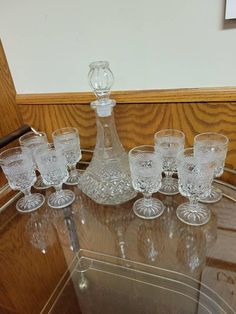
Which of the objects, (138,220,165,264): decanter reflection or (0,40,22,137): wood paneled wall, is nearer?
(138,220,165,264): decanter reflection

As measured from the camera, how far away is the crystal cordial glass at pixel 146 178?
64cm

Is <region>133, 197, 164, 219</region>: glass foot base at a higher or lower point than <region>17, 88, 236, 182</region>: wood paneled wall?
lower

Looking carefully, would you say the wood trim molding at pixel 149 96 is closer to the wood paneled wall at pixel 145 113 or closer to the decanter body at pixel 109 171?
the wood paneled wall at pixel 145 113

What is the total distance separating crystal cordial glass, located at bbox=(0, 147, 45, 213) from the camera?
724mm

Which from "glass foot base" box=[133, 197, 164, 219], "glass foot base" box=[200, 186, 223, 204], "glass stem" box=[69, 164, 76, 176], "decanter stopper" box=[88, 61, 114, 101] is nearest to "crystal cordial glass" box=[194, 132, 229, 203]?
"glass foot base" box=[200, 186, 223, 204]

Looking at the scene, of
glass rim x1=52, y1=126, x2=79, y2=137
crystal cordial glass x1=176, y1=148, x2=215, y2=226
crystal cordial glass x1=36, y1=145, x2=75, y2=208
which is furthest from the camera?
glass rim x1=52, y1=126, x2=79, y2=137

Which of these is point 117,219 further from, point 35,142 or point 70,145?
point 35,142

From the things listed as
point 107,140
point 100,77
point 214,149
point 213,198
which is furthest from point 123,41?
point 213,198

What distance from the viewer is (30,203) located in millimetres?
777

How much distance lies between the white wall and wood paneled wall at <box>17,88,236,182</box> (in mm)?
32

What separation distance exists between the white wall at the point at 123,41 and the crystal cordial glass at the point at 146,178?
0.71ft

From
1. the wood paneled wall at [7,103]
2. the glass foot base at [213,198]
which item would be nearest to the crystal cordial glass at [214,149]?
the glass foot base at [213,198]

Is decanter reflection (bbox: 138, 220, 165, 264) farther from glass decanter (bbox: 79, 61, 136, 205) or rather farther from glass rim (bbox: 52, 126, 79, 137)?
glass rim (bbox: 52, 126, 79, 137)

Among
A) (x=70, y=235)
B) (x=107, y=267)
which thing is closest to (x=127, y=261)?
(x=107, y=267)
